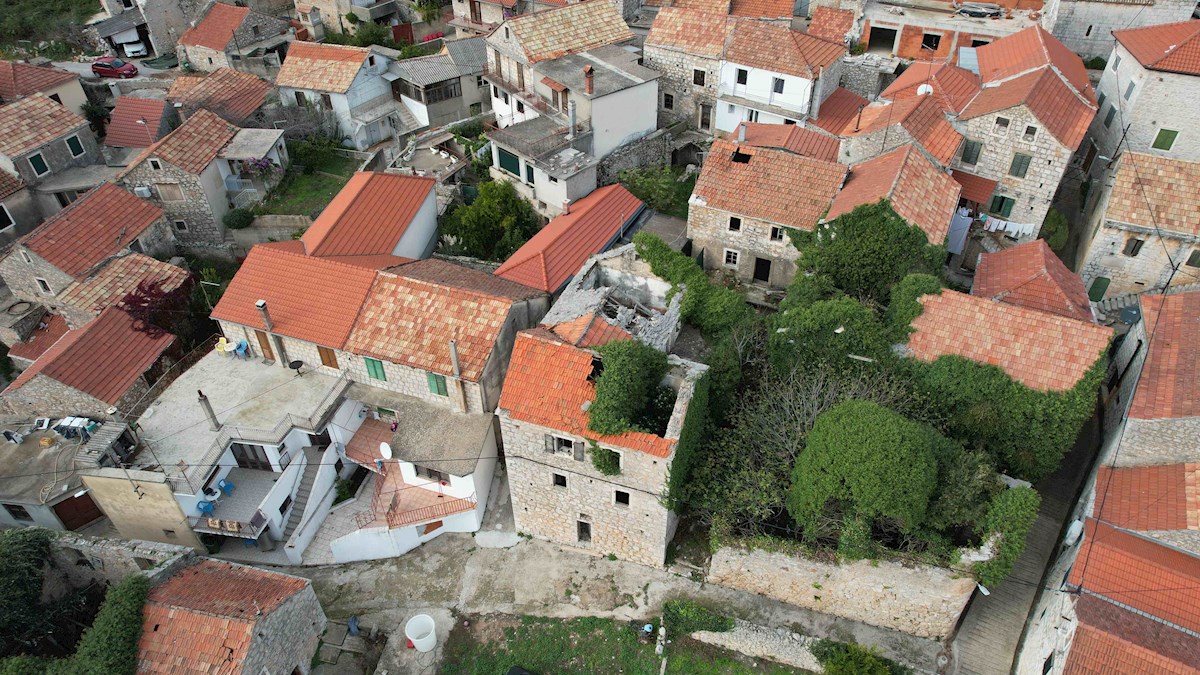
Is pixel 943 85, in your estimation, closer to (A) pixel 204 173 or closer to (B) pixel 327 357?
(B) pixel 327 357

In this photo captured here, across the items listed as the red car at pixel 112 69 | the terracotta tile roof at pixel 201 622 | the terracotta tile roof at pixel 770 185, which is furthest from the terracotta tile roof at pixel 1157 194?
the red car at pixel 112 69

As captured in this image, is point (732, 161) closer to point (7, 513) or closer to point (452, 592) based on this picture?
point (452, 592)

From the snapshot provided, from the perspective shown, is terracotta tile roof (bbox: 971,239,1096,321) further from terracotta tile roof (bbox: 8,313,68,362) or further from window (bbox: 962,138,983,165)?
terracotta tile roof (bbox: 8,313,68,362)

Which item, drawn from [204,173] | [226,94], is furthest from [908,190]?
[226,94]

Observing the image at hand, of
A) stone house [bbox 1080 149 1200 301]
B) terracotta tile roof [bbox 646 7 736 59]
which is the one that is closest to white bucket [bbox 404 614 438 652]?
stone house [bbox 1080 149 1200 301]

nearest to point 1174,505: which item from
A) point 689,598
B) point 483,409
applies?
point 689,598

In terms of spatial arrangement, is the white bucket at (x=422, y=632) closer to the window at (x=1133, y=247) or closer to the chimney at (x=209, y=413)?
the chimney at (x=209, y=413)
